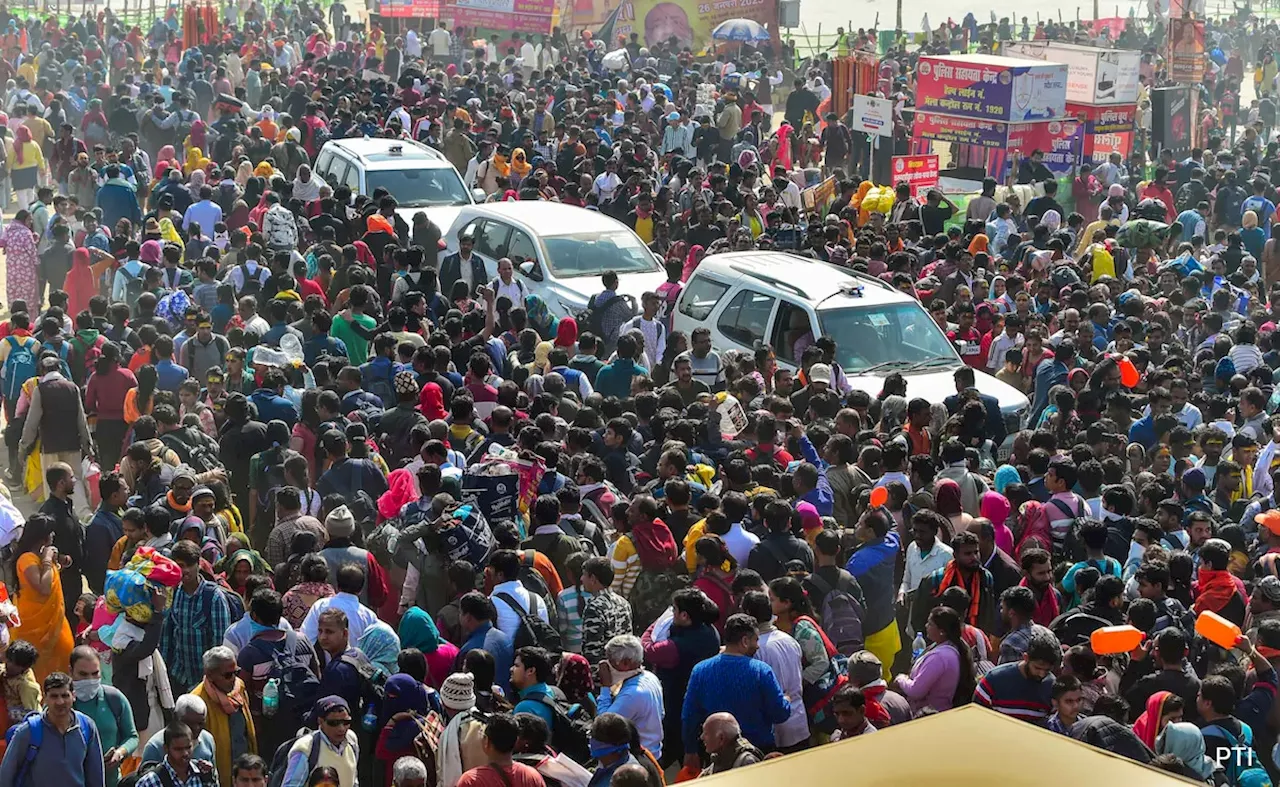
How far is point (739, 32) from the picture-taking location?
40.2 metres

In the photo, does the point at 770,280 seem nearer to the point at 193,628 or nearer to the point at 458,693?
the point at 193,628

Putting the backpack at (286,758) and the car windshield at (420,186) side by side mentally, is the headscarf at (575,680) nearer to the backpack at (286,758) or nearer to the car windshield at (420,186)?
the backpack at (286,758)

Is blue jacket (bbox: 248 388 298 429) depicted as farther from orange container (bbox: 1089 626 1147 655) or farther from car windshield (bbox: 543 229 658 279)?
orange container (bbox: 1089 626 1147 655)

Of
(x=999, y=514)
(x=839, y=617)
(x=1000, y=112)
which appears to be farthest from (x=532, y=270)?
(x=1000, y=112)

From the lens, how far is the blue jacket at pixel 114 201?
59.7ft

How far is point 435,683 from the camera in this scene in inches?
297

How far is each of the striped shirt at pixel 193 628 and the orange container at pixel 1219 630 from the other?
181 inches

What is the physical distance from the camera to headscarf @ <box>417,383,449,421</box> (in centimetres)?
1132

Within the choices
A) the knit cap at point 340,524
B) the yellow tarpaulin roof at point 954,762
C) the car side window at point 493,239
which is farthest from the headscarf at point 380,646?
the car side window at point 493,239

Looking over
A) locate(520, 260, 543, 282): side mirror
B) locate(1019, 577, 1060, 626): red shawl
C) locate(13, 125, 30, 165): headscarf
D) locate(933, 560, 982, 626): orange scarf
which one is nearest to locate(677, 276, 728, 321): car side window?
locate(520, 260, 543, 282): side mirror

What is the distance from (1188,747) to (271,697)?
4019 mm

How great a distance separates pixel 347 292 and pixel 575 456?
15.9 ft

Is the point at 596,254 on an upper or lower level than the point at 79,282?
upper

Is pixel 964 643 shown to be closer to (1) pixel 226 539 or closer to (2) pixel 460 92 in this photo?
(1) pixel 226 539
